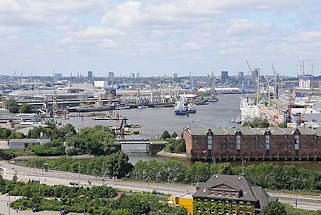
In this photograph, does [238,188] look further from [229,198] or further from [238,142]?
[238,142]

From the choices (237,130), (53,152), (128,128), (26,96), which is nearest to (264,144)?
(237,130)

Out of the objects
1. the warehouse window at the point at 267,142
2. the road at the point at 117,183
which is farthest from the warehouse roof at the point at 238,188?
the warehouse window at the point at 267,142

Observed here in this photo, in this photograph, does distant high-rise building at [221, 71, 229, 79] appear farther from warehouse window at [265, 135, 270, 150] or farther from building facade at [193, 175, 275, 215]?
building facade at [193, 175, 275, 215]

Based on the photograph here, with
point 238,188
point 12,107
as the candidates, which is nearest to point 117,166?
point 238,188

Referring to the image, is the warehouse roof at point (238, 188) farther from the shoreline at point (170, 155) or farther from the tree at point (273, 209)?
the shoreline at point (170, 155)

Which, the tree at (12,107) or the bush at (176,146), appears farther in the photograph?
the tree at (12,107)

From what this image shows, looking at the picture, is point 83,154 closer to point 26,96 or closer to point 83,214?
point 83,214
